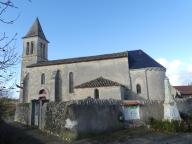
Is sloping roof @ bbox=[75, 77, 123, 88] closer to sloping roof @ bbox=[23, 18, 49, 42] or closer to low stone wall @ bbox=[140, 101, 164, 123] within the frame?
low stone wall @ bbox=[140, 101, 164, 123]

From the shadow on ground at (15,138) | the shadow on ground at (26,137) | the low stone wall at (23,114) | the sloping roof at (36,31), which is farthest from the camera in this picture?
the sloping roof at (36,31)

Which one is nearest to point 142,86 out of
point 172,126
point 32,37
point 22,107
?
point 172,126

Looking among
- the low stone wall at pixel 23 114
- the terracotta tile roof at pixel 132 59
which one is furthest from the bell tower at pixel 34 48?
the low stone wall at pixel 23 114

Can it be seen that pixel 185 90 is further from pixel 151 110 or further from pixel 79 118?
pixel 79 118

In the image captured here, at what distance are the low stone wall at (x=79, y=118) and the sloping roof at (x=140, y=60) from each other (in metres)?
15.6

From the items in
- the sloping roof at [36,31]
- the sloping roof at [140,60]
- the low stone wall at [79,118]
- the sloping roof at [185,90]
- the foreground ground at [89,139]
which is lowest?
the foreground ground at [89,139]

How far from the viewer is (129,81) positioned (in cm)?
3186

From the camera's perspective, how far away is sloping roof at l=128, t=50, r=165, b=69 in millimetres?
32375

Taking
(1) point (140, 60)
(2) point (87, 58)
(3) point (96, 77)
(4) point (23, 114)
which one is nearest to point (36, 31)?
(2) point (87, 58)

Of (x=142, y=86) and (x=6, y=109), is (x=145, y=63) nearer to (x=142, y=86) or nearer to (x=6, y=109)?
(x=142, y=86)

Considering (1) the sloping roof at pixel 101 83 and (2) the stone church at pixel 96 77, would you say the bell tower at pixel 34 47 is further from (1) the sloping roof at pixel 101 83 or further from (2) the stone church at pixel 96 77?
(1) the sloping roof at pixel 101 83

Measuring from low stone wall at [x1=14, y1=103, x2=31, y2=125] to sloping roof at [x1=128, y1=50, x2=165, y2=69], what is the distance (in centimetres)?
1703

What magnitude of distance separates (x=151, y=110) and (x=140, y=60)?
13842 mm

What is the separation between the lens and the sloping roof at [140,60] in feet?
106
